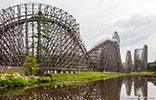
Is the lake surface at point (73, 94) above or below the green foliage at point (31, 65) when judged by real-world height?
below

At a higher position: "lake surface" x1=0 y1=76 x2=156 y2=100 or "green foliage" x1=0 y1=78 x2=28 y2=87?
"green foliage" x1=0 y1=78 x2=28 y2=87

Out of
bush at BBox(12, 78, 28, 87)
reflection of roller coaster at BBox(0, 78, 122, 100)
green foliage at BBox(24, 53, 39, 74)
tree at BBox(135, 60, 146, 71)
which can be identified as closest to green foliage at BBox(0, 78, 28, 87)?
bush at BBox(12, 78, 28, 87)

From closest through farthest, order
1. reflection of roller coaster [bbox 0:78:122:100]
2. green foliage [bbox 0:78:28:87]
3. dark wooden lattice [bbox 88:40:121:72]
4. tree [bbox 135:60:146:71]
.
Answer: reflection of roller coaster [bbox 0:78:122:100] → green foliage [bbox 0:78:28:87] → dark wooden lattice [bbox 88:40:121:72] → tree [bbox 135:60:146:71]

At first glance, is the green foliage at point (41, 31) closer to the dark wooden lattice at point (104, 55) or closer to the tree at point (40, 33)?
the tree at point (40, 33)

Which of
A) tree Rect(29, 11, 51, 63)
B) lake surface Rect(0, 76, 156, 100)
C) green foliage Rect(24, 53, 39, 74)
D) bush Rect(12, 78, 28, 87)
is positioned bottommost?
lake surface Rect(0, 76, 156, 100)

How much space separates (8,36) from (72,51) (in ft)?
42.2

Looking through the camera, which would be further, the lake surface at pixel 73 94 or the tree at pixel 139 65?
the tree at pixel 139 65

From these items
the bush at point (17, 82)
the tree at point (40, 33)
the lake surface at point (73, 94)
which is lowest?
the lake surface at point (73, 94)

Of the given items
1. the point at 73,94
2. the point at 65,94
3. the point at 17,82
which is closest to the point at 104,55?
the point at 17,82

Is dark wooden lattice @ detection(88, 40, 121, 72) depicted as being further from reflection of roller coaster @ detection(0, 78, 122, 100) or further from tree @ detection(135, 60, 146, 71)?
tree @ detection(135, 60, 146, 71)

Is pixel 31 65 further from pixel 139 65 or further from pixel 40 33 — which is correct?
pixel 139 65

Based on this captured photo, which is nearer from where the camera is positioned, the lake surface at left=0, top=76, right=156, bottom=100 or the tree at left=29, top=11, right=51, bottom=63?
the lake surface at left=0, top=76, right=156, bottom=100

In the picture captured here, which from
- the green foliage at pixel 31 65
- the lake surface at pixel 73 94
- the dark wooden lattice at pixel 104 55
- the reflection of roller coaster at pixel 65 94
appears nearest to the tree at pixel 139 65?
the dark wooden lattice at pixel 104 55

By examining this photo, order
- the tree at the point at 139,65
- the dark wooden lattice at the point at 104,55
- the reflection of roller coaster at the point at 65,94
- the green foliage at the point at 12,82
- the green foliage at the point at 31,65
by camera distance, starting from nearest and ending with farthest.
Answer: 1. the reflection of roller coaster at the point at 65,94
2. the green foliage at the point at 12,82
3. the green foliage at the point at 31,65
4. the dark wooden lattice at the point at 104,55
5. the tree at the point at 139,65
